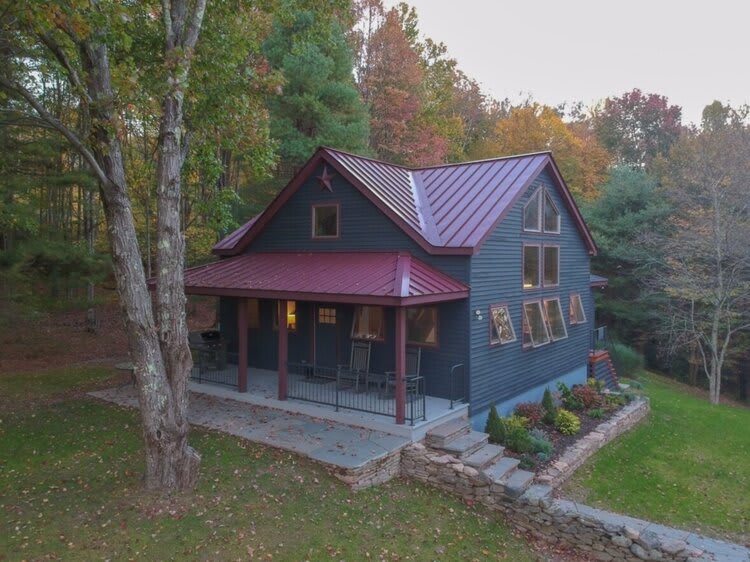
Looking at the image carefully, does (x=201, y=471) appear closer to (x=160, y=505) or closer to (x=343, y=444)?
(x=160, y=505)

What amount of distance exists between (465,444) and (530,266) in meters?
6.02

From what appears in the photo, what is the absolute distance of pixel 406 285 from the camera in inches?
397

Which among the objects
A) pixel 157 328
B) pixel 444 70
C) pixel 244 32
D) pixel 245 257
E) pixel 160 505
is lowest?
pixel 160 505

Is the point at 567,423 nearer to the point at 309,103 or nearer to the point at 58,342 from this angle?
the point at 309,103

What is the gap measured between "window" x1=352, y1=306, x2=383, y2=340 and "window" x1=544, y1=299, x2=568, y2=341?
16.9 feet

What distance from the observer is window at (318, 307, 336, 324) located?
1341cm

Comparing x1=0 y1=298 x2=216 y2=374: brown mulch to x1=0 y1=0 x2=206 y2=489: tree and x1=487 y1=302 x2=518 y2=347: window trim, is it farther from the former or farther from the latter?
x1=487 y1=302 x2=518 y2=347: window trim

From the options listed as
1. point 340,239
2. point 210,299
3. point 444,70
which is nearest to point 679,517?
point 340,239

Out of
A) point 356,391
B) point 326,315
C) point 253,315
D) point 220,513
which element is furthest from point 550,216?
point 220,513

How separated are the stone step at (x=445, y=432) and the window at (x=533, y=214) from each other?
5826mm

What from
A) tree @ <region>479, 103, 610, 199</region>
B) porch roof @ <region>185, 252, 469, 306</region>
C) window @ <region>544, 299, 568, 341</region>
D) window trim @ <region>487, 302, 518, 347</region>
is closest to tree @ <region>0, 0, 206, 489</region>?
porch roof @ <region>185, 252, 469, 306</region>

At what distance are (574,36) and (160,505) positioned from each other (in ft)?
105

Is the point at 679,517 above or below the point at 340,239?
below

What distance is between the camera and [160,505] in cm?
730
